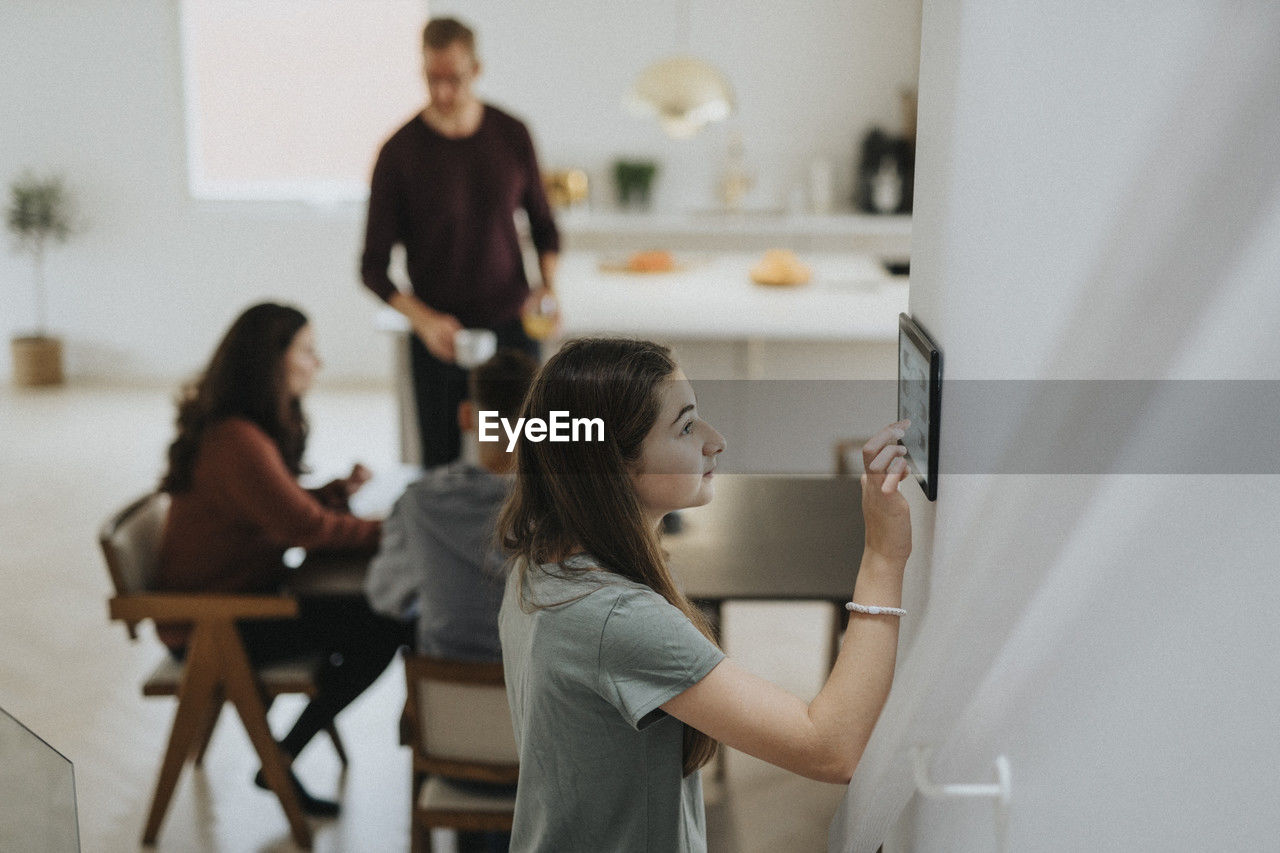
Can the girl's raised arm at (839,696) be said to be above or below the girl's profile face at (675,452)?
below

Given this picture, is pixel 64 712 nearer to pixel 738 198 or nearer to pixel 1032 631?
pixel 1032 631

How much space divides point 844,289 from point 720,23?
7.61 ft

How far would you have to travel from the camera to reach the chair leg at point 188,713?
2.46 meters

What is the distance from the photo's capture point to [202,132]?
256 inches

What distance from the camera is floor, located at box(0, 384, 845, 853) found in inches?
103

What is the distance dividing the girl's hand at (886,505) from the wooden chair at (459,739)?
3.22 ft

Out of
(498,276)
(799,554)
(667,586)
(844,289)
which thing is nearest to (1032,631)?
(667,586)

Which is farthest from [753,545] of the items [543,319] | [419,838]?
[543,319]

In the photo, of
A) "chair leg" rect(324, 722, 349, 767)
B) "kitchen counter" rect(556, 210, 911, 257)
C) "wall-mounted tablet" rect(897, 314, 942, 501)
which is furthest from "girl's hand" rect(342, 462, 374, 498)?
"kitchen counter" rect(556, 210, 911, 257)

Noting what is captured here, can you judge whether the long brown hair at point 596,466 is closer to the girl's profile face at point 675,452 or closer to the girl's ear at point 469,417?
the girl's profile face at point 675,452

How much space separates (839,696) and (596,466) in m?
0.29

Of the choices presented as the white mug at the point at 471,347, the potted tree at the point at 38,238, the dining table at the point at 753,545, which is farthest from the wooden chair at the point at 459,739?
the potted tree at the point at 38,238

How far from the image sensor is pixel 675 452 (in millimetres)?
1081

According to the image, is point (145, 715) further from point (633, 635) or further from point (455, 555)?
point (633, 635)
